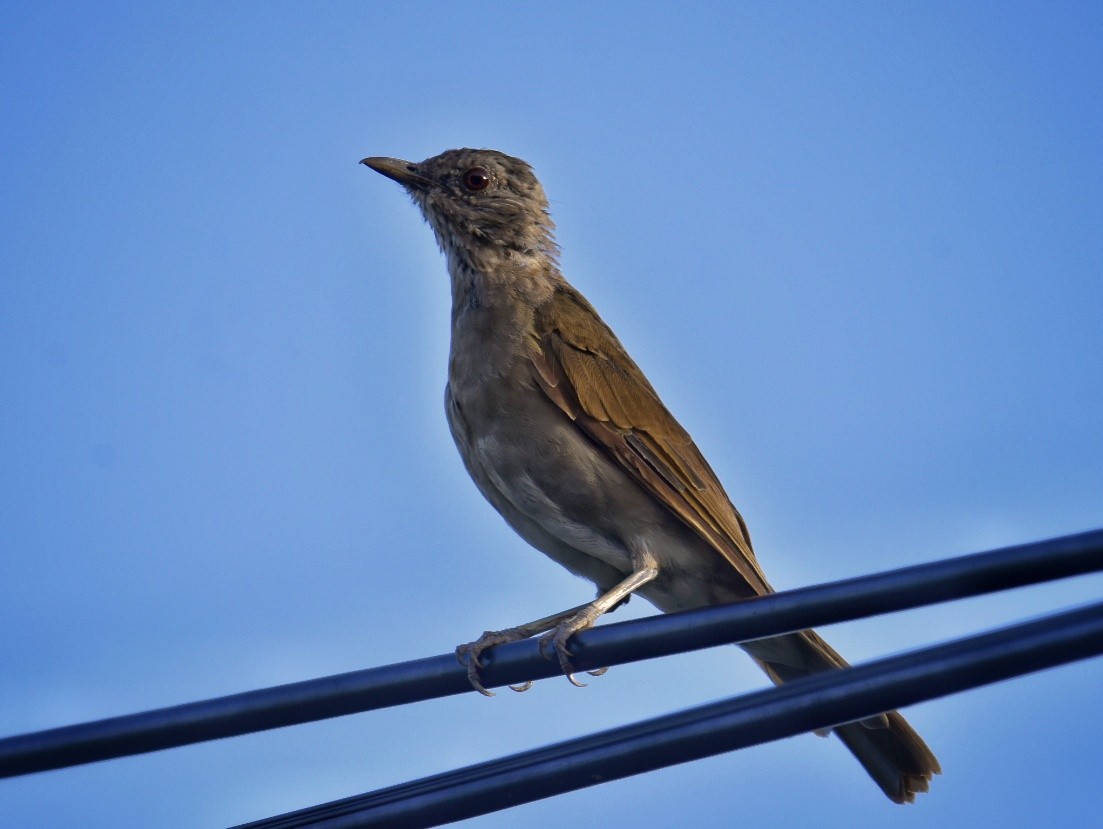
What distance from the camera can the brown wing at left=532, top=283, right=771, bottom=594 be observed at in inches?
253

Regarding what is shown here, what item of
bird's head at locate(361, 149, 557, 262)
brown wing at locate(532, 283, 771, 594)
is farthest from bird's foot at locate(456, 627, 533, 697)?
bird's head at locate(361, 149, 557, 262)

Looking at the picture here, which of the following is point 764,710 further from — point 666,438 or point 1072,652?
point 666,438

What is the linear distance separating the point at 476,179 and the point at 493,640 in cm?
347

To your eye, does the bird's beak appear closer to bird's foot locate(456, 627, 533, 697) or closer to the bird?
the bird

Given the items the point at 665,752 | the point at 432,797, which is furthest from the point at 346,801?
the point at 665,752

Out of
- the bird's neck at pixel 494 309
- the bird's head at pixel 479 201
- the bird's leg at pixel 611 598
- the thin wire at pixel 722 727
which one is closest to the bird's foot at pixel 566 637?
the bird's leg at pixel 611 598

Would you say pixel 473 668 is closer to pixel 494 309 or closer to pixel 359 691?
pixel 359 691

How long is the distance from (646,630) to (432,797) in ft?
2.56

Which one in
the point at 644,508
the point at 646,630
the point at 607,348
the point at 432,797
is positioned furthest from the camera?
the point at 607,348

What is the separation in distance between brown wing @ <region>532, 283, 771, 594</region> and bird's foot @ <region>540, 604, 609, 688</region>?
78 cm

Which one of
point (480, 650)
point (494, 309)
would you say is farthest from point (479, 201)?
point (480, 650)

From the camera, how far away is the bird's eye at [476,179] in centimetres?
813

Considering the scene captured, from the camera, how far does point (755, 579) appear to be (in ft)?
20.6

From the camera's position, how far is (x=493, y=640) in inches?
229
